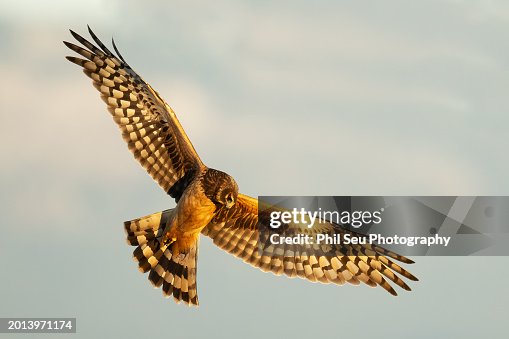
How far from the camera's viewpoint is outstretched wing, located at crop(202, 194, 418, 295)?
93.0ft

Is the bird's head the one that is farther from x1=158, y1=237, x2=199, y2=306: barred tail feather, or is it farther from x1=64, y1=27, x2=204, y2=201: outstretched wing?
x1=158, y1=237, x2=199, y2=306: barred tail feather

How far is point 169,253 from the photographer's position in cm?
2825

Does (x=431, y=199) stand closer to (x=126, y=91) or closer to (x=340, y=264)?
(x=340, y=264)

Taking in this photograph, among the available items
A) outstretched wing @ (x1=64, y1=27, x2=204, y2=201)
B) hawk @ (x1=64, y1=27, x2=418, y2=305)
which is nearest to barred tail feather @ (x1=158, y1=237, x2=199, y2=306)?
hawk @ (x1=64, y1=27, x2=418, y2=305)

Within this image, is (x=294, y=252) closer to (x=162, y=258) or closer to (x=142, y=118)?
(x=162, y=258)

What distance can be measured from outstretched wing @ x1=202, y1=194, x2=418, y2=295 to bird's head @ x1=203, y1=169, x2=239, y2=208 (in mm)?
1209

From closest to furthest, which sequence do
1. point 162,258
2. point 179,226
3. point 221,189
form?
1. point 221,189
2. point 179,226
3. point 162,258

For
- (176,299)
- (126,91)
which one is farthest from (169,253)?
(126,91)

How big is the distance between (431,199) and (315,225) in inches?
78.3

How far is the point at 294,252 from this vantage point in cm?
2867

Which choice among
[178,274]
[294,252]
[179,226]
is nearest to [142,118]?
[179,226]

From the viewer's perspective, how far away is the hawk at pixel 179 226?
27859mm

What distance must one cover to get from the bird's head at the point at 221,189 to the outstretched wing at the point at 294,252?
1.21 m

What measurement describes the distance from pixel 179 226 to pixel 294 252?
77.5 inches
